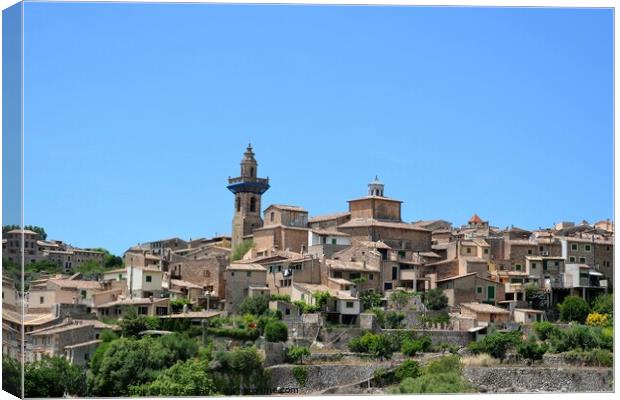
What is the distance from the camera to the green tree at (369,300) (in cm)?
2773

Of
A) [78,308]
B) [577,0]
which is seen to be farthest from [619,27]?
[78,308]

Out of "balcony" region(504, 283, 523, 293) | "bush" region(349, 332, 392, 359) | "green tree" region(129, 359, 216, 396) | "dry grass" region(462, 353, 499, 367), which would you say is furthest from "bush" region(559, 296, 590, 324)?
"green tree" region(129, 359, 216, 396)

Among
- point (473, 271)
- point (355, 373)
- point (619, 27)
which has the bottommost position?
point (355, 373)

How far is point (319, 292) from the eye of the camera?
27000 millimetres

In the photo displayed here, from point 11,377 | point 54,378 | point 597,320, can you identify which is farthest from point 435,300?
point 11,377

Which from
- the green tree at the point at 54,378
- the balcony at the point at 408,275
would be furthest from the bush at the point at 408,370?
the balcony at the point at 408,275

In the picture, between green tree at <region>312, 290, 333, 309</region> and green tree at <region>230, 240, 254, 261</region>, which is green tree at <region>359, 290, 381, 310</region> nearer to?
green tree at <region>312, 290, 333, 309</region>

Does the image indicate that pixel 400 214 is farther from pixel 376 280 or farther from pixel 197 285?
pixel 197 285

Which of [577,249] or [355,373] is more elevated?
[577,249]

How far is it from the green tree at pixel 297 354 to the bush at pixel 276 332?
0.56 meters

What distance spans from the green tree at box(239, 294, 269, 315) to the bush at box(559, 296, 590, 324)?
Answer: 6.47 m

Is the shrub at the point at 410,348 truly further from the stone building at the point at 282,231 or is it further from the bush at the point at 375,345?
the stone building at the point at 282,231

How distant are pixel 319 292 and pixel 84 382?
283 inches

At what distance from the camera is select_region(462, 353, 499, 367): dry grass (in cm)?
2432
